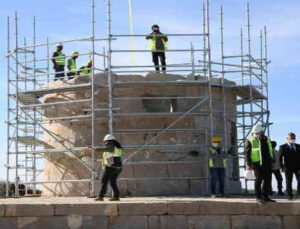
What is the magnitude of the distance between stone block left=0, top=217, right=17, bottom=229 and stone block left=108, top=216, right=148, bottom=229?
1857mm

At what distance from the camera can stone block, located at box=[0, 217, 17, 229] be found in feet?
45.5

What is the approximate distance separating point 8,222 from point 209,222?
3.92 meters

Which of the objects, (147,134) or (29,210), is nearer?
(29,210)

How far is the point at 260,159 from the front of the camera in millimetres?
13680

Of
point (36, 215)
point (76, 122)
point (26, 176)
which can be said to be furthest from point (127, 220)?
point (26, 176)

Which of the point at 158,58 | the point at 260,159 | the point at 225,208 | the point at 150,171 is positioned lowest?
the point at 225,208

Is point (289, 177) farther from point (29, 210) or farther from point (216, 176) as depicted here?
point (29, 210)

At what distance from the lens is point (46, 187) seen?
18.9m

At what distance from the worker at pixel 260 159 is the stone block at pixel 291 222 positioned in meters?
0.55

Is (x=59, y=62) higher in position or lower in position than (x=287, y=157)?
higher

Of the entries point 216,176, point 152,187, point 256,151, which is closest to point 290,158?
point 256,151

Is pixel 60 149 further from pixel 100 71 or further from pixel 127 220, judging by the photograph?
pixel 127 220

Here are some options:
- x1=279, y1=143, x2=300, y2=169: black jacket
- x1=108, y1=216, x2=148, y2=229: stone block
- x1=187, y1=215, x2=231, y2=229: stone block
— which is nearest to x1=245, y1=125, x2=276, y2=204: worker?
x1=187, y1=215, x2=231, y2=229: stone block

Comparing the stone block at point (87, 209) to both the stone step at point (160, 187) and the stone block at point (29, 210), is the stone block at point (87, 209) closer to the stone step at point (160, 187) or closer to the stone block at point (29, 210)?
the stone block at point (29, 210)
